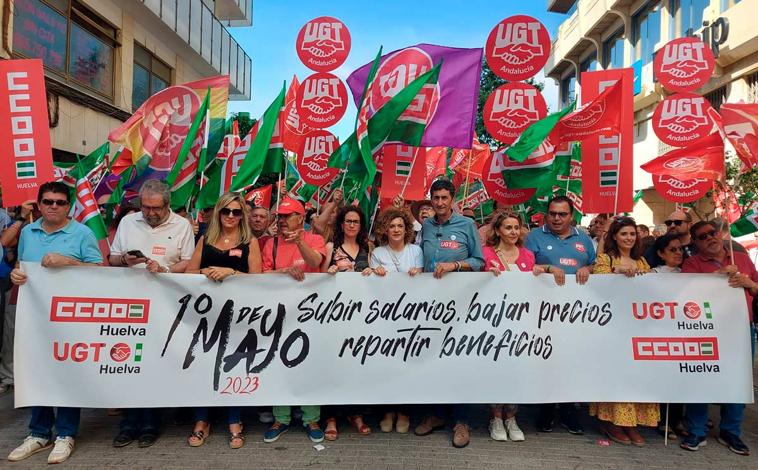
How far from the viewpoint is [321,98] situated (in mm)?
8062

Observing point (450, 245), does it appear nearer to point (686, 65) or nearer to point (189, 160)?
point (189, 160)

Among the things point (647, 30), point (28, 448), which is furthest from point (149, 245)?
point (647, 30)

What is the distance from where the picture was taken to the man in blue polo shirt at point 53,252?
378 centimetres

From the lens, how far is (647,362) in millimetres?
4113

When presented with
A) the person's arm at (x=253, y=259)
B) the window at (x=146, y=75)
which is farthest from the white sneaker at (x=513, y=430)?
the window at (x=146, y=75)

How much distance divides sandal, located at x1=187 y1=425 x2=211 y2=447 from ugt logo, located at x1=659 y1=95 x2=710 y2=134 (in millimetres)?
6878

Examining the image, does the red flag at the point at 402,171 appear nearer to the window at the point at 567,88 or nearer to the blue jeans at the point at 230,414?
the blue jeans at the point at 230,414

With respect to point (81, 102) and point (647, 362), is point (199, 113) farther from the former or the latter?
point (81, 102)

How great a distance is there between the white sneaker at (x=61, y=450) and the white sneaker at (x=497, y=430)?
10.2 feet

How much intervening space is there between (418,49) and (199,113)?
2512 mm

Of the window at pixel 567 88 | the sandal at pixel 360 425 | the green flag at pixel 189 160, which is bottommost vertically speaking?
the sandal at pixel 360 425

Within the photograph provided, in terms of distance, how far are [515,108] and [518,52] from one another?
2.43ft

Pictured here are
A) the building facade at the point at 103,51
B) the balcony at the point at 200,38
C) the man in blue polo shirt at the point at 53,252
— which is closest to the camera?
the man in blue polo shirt at the point at 53,252

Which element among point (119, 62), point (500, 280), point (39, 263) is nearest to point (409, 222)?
point (500, 280)
